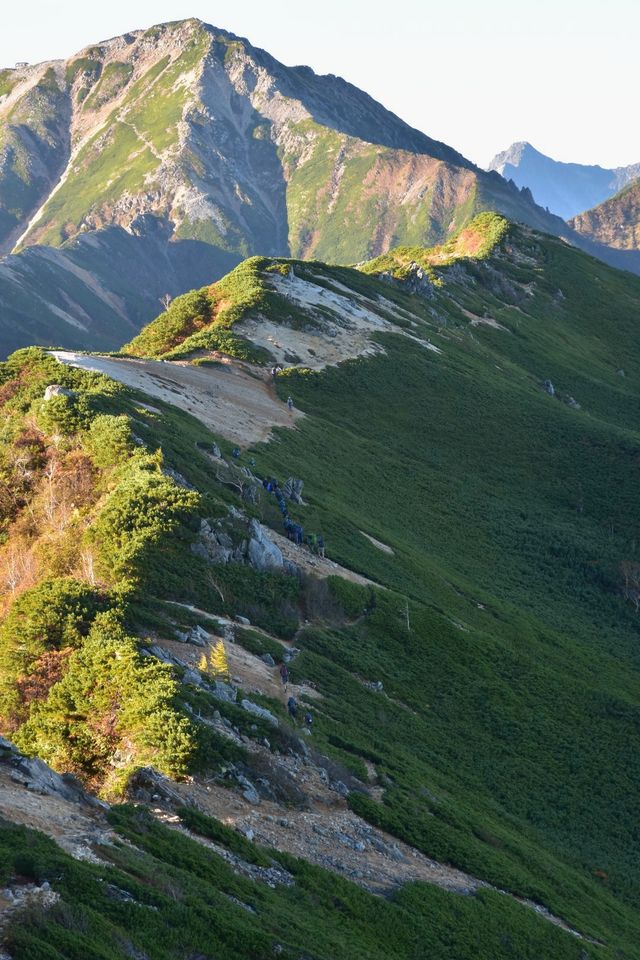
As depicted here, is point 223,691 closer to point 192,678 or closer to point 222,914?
point 192,678

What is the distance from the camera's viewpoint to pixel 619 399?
13612 cm

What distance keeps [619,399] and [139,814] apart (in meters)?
121

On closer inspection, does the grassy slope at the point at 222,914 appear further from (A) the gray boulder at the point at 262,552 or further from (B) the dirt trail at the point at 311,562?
(B) the dirt trail at the point at 311,562

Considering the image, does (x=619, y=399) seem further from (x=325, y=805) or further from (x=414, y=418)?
(x=325, y=805)

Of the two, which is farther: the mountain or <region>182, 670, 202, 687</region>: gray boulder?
<region>182, 670, 202, 687</region>: gray boulder

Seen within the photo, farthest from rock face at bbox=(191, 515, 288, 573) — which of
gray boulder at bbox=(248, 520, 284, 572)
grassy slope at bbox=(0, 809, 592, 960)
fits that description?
grassy slope at bbox=(0, 809, 592, 960)

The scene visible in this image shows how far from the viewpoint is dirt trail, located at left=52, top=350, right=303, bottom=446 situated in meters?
76.1

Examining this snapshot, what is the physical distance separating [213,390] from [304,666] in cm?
4562

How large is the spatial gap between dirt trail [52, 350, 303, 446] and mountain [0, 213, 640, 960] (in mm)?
490

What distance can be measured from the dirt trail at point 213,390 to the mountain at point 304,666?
49cm

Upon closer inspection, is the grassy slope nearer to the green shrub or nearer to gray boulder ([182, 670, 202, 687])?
the green shrub

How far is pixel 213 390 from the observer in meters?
85.5

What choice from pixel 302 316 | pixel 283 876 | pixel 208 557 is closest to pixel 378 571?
pixel 208 557

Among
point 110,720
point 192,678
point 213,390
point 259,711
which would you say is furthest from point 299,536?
point 213,390
